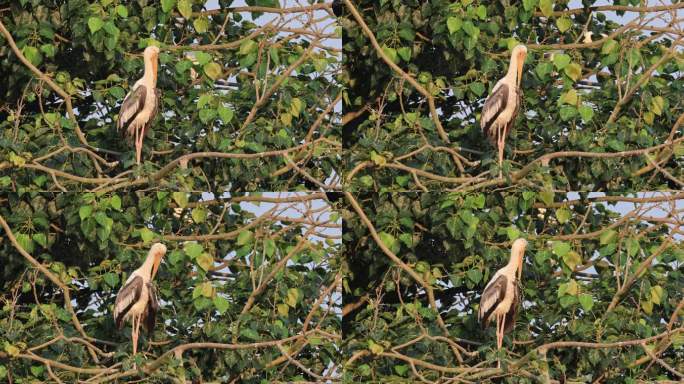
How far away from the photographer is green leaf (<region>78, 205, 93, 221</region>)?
504 centimetres

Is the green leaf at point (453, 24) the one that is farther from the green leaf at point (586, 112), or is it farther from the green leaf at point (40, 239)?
the green leaf at point (40, 239)

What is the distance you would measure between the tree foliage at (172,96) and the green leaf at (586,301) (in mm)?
1053

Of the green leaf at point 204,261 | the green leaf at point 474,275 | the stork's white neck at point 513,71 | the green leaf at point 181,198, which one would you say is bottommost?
the green leaf at point 474,275

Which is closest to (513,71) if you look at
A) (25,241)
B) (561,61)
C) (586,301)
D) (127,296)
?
(561,61)

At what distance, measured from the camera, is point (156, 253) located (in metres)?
5.02

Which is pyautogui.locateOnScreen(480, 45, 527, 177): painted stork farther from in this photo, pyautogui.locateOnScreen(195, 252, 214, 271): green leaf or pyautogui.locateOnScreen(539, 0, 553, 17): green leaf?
pyautogui.locateOnScreen(195, 252, 214, 271): green leaf

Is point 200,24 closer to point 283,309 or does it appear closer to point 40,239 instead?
point 40,239

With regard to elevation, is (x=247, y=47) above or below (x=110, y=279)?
above

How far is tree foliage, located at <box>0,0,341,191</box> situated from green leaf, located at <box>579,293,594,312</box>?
3.46 feet

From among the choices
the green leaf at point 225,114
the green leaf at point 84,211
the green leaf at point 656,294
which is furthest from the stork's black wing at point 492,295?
the green leaf at point 84,211

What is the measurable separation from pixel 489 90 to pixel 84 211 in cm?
160

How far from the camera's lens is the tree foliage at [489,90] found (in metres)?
5.10

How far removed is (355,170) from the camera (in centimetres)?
507

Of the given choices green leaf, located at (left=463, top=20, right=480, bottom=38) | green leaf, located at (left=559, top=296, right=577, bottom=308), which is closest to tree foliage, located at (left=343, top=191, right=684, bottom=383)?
green leaf, located at (left=559, top=296, right=577, bottom=308)
